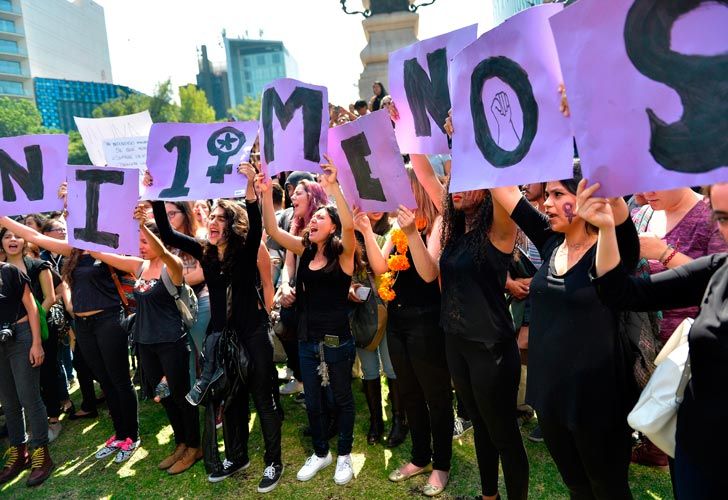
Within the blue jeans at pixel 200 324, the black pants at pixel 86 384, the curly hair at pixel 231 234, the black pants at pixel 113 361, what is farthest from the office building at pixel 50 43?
the curly hair at pixel 231 234

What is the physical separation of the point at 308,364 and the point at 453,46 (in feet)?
7.48

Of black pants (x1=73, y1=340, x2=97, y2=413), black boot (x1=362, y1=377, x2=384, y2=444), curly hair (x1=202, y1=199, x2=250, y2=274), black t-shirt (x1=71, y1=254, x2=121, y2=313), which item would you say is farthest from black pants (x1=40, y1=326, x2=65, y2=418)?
black boot (x1=362, y1=377, x2=384, y2=444)

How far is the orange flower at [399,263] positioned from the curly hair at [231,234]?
42.6 inches

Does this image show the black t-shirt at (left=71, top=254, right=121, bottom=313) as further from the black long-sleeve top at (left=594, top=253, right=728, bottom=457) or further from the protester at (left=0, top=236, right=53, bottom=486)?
the black long-sleeve top at (left=594, top=253, right=728, bottom=457)

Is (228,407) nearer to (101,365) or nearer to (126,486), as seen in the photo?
(126,486)

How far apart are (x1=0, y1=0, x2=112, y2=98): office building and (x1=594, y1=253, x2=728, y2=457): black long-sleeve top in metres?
79.3

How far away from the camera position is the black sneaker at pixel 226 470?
402 cm

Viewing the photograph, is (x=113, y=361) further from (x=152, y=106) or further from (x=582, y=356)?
(x=152, y=106)

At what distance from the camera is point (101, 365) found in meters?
4.60

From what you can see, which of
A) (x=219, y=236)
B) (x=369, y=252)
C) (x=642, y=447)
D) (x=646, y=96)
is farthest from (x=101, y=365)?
(x=646, y=96)

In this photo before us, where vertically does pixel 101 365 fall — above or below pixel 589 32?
below

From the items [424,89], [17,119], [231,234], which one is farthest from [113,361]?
[17,119]

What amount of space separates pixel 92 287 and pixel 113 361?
62 cm

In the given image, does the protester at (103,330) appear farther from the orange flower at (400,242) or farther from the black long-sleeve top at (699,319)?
the black long-sleeve top at (699,319)
